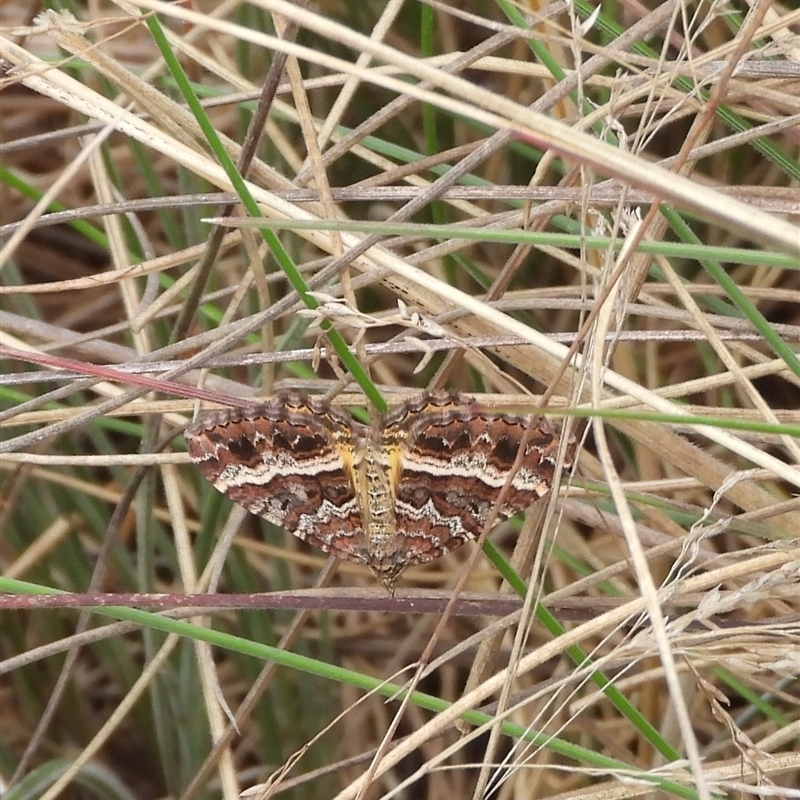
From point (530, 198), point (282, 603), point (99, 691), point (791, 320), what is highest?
point (530, 198)

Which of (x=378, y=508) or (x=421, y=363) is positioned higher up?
(x=421, y=363)

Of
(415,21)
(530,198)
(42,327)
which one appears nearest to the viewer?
(530,198)

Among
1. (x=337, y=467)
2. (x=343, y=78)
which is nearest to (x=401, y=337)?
(x=337, y=467)

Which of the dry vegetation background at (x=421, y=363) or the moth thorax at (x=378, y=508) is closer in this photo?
the dry vegetation background at (x=421, y=363)

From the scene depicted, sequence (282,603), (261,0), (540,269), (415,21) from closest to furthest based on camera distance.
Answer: (261,0), (282,603), (415,21), (540,269)

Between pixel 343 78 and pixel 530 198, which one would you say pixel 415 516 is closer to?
pixel 530 198

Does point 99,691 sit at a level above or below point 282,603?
below

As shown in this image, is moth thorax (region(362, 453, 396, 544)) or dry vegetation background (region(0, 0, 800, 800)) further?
moth thorax (region(362, 453, 396, 544))

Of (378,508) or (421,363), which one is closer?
(421,363)
